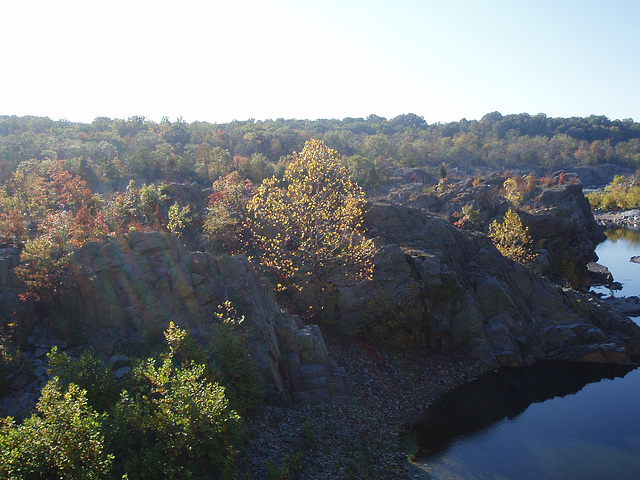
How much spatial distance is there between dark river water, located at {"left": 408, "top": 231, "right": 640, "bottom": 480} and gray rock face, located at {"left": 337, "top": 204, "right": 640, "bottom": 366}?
1671mm

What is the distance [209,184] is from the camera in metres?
55.2

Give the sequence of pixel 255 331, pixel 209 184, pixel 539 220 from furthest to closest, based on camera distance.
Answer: pixel 209 184
pixel 539 220
pixel 255 331

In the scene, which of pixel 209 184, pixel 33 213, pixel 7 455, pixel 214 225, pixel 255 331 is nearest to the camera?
pixel 7 455

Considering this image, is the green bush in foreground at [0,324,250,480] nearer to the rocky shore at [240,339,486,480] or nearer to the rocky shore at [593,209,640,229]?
the rocky shore at [240,339,486,480]

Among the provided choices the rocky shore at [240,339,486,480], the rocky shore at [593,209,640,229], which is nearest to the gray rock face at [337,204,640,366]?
the rocky shore at [240,339,486,480]

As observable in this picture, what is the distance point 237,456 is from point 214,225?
1793 centimetres

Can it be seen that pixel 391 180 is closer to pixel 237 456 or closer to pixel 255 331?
pixel 255 331

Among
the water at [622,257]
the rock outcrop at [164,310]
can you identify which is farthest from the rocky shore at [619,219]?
the rock outcrop at [164,310]

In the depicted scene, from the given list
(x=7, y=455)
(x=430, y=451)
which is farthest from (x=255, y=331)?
(x=7, y=455)

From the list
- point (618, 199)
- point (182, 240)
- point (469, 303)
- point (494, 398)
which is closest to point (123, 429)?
point (182, 240)

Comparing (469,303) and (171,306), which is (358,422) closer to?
(171,306)

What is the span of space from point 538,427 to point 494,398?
9.71 feet

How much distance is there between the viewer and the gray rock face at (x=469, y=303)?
2825 cm

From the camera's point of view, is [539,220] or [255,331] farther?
[539,220]
